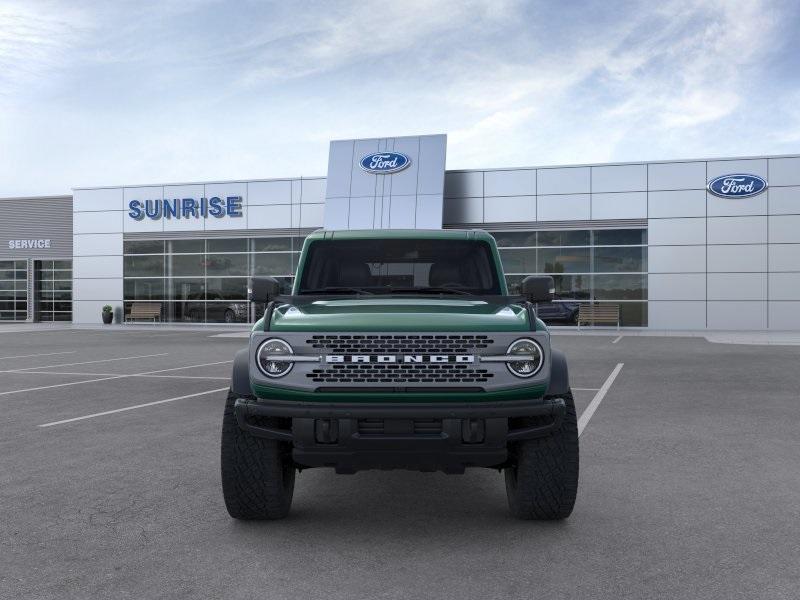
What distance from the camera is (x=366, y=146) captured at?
3175 centimetres

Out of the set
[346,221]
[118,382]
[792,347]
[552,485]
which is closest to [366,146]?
[346,221]

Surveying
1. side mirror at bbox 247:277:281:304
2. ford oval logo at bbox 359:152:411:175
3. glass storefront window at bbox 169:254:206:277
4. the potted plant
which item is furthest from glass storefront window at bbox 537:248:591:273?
side mirror at bbox 247:277:281:304

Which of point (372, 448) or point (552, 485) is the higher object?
point (372, 448)

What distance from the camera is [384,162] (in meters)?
31.3

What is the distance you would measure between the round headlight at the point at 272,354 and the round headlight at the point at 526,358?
1.26 metres

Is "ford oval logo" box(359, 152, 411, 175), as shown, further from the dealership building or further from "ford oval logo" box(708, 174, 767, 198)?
"ford oval logo" box(708, 174, 767, 198)

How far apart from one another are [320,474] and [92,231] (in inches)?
1353

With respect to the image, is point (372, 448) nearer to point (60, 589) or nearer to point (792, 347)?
point (60, 589)

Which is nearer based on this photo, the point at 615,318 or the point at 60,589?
the point at 60,589

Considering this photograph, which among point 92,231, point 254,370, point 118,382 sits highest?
point 92,231

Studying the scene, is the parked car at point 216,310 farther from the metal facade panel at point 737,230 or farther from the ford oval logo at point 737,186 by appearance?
the ford oval logo at point 737,186

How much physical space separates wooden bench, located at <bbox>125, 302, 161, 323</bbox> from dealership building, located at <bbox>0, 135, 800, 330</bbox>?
0.07 m

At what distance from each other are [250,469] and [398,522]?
1009 mm

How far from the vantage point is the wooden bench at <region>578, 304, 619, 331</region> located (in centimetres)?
3086
